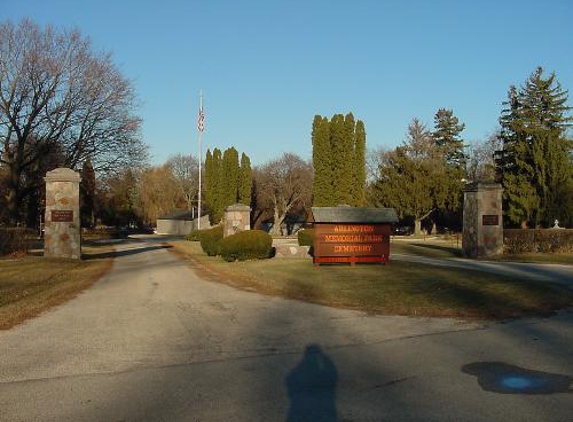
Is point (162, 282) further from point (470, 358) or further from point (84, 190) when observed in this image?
point (84, 190)

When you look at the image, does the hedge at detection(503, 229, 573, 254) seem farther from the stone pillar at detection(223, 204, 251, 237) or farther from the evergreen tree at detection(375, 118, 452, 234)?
the evergreen tree at detection(375, 118, 452, 234)

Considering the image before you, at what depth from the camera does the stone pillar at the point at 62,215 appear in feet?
77.0

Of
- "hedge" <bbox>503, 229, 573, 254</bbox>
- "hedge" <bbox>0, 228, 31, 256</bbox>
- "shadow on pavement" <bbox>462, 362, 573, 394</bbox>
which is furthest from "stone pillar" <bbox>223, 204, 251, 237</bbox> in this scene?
"shadow on pavement" <bbox>462, 362, 573, 394</bbox>

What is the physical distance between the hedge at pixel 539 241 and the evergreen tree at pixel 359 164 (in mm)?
32189

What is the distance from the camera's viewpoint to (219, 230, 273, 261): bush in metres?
22.1

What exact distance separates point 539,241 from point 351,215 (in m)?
11.2

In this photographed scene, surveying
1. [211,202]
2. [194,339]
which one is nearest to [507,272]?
[194,339]

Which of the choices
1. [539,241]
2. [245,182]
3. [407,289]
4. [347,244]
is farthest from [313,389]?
[245,182]

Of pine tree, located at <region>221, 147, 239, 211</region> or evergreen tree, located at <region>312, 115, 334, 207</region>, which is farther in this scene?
pine tree, located at <region>221, 147, 239, 211</region>

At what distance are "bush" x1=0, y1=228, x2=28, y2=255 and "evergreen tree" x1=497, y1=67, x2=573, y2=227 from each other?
108 ft

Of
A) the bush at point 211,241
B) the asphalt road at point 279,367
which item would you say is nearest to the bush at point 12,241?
the bush at point 211,241

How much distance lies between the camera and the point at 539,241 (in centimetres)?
2548

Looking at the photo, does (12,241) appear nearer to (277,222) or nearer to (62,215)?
(62,215)

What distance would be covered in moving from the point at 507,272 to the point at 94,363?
12.8 metres
